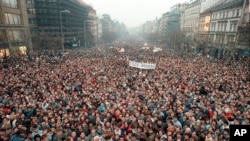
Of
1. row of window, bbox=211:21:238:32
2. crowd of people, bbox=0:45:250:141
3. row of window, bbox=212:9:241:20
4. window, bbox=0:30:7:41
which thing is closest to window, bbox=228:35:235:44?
row of window, bbox=211:21:238:32

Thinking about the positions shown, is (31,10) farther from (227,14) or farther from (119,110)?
(119,110)

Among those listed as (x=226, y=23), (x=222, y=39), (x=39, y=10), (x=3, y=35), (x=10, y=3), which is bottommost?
(x=222, y=39)

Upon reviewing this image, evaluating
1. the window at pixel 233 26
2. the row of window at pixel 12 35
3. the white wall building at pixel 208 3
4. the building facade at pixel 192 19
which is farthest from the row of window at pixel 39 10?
the window at pixel 233 26

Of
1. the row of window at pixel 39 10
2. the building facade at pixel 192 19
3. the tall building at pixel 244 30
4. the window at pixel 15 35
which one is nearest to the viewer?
the tall building at pixel 244 30

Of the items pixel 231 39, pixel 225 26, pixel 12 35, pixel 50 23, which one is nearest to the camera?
pixel 12 35

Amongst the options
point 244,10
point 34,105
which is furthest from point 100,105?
point 244,10

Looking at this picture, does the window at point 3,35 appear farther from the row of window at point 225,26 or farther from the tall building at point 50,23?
the row of window at point 225,26

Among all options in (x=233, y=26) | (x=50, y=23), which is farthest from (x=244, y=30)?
(x=50, y=23)
